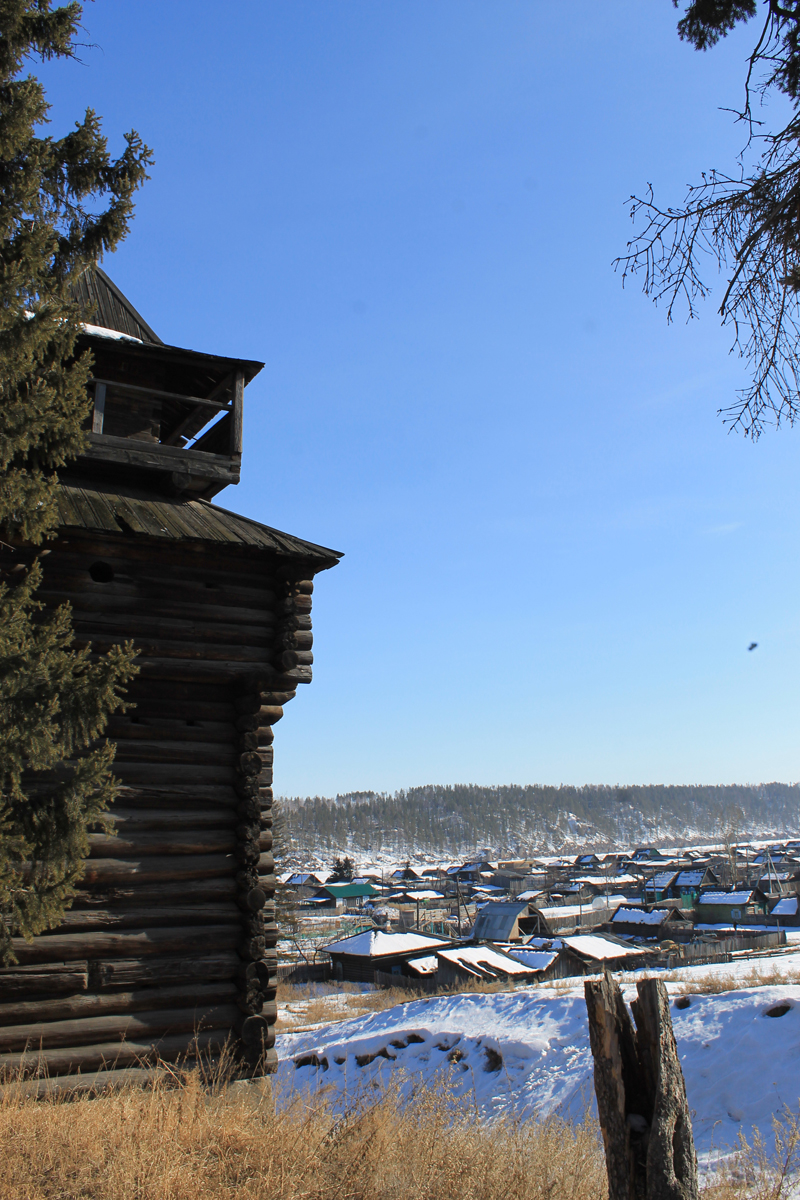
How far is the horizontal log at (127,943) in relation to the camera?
8.27 meters

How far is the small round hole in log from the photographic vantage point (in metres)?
9.47

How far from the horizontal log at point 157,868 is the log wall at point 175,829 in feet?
0.05

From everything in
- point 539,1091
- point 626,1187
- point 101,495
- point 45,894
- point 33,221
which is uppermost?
point 33,221

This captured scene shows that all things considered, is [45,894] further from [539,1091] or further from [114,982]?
[539,1091]

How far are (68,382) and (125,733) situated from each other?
4.04 metres

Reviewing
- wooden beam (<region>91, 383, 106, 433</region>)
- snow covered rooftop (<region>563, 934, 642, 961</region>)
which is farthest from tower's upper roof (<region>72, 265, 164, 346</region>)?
snow covered rooftop (<region>563, 934, 642, 961</region>)

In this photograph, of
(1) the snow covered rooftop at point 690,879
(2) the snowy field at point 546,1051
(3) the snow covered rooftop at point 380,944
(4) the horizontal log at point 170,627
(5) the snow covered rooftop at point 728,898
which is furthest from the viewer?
(1) the snow covered rooftop at point 690,879

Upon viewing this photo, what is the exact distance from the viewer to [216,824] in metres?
9.49

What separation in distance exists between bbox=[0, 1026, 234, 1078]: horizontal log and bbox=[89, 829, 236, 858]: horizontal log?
1.92 m

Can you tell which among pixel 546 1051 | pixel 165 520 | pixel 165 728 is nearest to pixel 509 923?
pixel 546 1051

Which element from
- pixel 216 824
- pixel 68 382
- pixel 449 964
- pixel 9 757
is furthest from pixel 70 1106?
pixel 449 964

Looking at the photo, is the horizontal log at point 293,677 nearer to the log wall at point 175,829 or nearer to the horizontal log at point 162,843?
the log wall at point 175,829

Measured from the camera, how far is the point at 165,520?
9.80 meters

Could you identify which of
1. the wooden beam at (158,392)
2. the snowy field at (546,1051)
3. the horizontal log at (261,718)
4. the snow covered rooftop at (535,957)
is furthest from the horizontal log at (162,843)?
the snow covered rooftop at (535,957)
